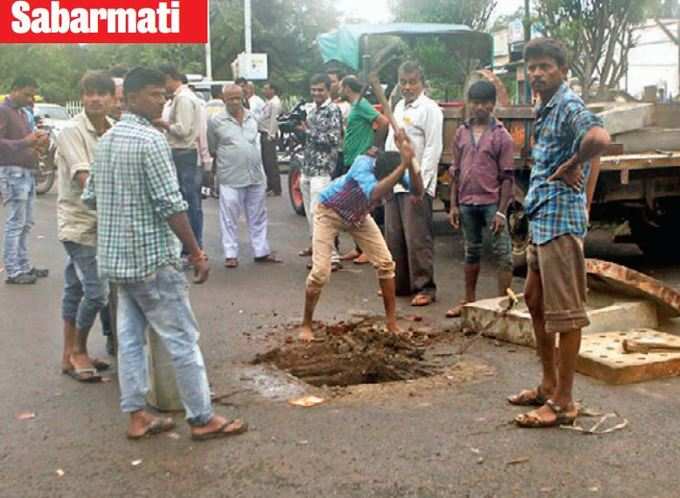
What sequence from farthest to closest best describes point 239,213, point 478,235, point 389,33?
point 389,33
point 239,213
point 478,235

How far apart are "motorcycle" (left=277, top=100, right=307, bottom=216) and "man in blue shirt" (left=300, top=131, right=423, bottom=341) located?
517cm

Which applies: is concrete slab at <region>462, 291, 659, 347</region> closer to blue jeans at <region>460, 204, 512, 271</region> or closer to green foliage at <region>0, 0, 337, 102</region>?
blue jeans at <region>460, 204, 512, 271</region>

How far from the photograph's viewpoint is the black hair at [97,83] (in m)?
6.01

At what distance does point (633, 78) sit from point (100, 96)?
1032 inches

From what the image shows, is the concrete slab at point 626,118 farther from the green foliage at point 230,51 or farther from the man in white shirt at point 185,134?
the green foliage at point 230,51

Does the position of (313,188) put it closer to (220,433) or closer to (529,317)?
(529,317)

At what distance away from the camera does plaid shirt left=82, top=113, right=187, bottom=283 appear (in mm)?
4703

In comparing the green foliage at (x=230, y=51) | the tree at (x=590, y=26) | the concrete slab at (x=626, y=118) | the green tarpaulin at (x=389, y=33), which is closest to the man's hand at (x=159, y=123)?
the concrete slab at (x=626, y=118)

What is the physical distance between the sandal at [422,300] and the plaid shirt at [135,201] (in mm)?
3598

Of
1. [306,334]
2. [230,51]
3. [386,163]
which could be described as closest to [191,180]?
[306,334]

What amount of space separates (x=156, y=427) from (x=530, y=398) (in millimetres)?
1951

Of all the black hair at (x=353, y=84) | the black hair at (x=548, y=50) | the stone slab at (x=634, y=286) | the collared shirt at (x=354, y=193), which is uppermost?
the black hair at (x=353, y=84)

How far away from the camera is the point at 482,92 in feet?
23.9

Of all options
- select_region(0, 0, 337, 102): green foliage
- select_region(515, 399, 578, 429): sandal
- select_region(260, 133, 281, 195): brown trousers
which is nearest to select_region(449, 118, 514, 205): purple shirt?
select_region(515, 399, 578, 429): sandal
